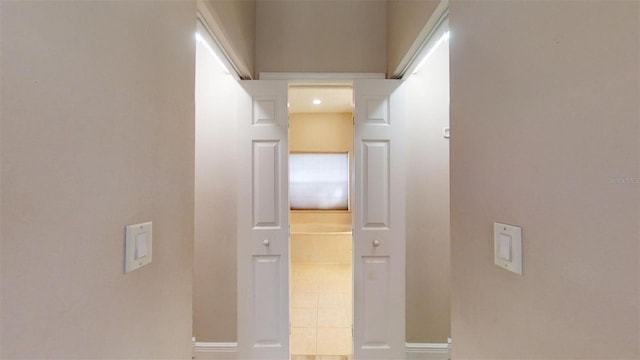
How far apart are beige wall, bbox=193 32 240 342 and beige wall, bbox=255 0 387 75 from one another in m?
0.42

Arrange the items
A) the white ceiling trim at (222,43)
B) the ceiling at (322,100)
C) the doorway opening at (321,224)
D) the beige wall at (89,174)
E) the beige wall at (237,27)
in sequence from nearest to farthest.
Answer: the beige wall at (89,174), the white ceiling trim at (222,43), the beige wall at (237,27), the doorway opening at (321,224), the ceiling at (322,100)

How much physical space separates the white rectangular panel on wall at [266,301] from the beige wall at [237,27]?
1402 millimetres

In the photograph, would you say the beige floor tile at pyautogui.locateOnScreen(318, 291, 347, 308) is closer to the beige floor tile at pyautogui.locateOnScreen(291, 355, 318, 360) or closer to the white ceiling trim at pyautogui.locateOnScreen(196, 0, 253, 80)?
the beige floor tile at pyautogui.locateOnScreen(291, 355, 318, 360)

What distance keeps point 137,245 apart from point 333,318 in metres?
2.42

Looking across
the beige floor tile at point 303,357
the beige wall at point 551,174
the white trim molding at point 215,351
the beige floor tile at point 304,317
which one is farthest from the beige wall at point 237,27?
the beige floor tile at point 304,317

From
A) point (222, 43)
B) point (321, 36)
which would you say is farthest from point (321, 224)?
point (222, 43)

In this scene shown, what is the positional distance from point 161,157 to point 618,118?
3.43 ft

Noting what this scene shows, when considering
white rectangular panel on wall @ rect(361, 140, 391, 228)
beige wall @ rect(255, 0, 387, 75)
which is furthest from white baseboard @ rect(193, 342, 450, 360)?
beige wall @ rect(255, 0, 387, 75)

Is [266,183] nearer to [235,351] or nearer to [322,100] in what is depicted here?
[235,351]

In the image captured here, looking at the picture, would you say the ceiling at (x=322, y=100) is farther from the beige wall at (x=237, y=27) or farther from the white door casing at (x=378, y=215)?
the beige wall at (x=237, y=27)

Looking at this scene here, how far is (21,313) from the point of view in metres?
0.42

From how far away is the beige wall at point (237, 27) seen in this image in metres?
1.29

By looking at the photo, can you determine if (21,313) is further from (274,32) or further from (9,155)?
(274,32)

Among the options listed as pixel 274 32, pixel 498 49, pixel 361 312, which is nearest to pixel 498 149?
pixel 498 49
